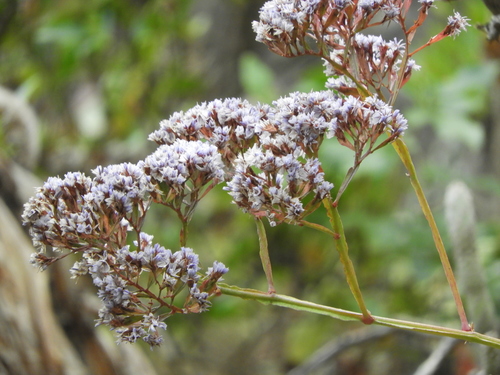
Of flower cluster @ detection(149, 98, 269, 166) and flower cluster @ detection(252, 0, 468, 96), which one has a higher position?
flower cluster @ detection(252, 0, 468, 96)

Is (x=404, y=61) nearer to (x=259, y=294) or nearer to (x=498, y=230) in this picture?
(x=259, y=294)

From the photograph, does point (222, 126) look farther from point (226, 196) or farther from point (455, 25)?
point (226, 196)

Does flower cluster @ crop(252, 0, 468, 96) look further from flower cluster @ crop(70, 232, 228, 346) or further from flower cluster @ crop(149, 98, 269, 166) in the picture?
flower cluster @ crop(70, 232, 228, 346)

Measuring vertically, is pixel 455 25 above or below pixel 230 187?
above

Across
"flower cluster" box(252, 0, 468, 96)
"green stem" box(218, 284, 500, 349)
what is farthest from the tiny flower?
"green stem" box(218, 284, 500, 349)

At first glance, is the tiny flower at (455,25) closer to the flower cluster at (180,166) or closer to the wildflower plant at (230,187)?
the wildflower plant at (230,187)

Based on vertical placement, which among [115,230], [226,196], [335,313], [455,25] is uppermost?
[226,196]

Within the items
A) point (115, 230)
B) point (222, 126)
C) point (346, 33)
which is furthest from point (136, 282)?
point (346, 33)
